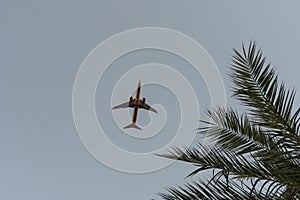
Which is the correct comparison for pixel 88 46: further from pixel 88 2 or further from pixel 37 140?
pixel 37 140

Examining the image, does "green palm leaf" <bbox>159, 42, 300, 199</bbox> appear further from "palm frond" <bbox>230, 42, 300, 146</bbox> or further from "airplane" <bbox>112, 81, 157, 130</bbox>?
"airplane" <bbox>112, 81, 157, 130</bbox>

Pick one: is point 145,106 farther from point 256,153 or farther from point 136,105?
point 256,153

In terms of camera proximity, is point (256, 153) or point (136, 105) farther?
point (136, 105)

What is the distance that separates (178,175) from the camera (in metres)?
8.16

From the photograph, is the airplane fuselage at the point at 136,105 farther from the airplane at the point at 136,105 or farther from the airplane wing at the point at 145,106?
the airplane wing at the point at 145,106

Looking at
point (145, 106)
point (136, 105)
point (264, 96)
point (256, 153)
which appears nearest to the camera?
point (264, 96)

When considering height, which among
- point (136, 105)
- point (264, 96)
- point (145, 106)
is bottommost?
point (264, 96)

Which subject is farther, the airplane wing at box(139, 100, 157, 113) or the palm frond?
the airplane wing at box(139, 100, 157, 113)

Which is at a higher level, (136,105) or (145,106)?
(136,105)

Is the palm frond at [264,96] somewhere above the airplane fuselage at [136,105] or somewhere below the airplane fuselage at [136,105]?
below

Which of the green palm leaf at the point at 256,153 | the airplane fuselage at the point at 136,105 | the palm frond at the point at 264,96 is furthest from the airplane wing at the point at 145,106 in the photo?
the palm frond at the point at 264,96

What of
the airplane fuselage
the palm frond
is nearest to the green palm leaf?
the palm frond

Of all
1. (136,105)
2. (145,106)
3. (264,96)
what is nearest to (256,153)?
(264,96)

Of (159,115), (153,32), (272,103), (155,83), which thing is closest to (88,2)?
(153,32)
